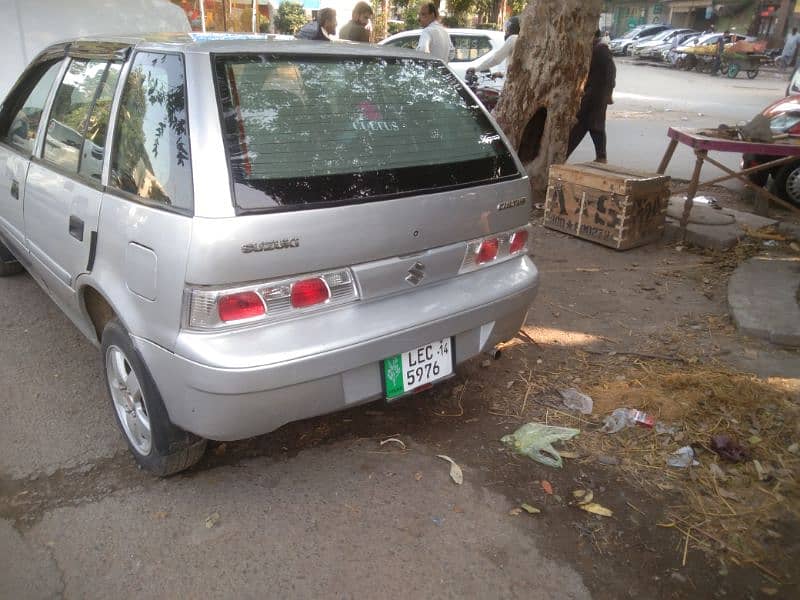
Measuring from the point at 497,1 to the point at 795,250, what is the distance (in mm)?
26100

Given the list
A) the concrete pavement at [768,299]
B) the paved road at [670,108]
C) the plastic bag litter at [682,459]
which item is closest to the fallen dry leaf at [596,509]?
the plastic bag litter at [682,459]

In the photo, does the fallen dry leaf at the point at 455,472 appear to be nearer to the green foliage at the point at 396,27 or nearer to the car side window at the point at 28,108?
the car side window at the point at 28,108

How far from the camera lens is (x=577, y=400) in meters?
3.37

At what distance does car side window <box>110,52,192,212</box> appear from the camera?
7.46ft

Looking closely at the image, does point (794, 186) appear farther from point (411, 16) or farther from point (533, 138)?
point (411, 16)

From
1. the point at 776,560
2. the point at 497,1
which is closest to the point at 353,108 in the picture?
the point at 776,560

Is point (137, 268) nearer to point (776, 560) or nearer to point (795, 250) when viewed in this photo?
point (776, 560)

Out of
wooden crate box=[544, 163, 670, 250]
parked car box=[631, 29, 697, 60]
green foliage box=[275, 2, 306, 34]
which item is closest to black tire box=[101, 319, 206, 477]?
wooden crate box=[544, 163, 670, 250]

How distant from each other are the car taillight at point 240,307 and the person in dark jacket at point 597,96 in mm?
5911

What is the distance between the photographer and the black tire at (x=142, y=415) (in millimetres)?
2479

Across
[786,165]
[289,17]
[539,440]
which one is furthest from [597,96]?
[289,17]

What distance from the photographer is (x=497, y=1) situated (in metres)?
28.3

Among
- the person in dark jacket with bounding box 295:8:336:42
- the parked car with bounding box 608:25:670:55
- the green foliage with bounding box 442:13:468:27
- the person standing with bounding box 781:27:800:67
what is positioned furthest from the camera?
the parked car with bounding box 608:25:670:55

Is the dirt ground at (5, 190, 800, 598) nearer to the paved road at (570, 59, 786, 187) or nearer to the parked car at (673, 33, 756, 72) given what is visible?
the paved road at (570, 59, 786, 187)
